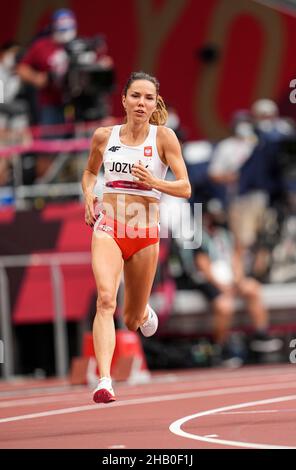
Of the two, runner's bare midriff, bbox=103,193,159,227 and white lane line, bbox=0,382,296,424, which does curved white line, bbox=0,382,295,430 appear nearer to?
white lane line, bbox=0,382,296,424

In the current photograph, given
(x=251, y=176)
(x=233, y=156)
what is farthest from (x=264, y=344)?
(x=233, y=156)

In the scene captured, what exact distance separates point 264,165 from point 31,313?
348cm

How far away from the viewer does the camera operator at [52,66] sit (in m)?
17.4

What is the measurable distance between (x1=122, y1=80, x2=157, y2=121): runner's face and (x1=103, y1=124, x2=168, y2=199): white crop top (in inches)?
8.5

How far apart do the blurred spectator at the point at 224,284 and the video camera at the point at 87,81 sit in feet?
6.41

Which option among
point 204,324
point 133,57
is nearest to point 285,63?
point 133,57

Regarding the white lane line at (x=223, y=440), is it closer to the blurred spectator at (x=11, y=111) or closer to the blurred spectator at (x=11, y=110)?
the blurred spectator at (x=11, y=111)

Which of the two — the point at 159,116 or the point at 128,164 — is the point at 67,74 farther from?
the point at 128,164

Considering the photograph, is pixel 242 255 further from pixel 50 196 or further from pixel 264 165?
pixel 50 196

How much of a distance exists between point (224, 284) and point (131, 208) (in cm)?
692

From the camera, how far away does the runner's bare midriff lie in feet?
32.6

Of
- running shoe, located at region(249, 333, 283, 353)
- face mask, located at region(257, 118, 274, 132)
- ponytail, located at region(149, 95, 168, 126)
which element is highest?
face mask, located at region(257, 118, 274, 132)

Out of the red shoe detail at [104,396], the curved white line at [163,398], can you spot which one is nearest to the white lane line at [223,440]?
the red shoe detail at [104,396]

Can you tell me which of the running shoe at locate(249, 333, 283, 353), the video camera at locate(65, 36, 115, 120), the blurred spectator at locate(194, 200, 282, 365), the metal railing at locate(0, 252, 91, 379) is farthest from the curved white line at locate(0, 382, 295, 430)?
the video camera at locate(65, 36, 115, 120)
